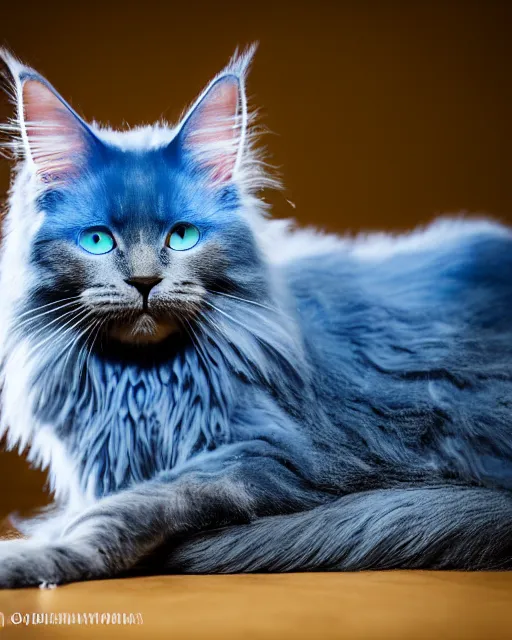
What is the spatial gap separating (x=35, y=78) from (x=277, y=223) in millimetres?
737

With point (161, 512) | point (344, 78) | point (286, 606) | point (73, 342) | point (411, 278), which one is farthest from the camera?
point (344, 78)

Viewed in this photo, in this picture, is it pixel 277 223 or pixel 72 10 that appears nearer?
pixel 277 223

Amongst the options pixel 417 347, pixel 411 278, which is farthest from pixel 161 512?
pixel 411 278

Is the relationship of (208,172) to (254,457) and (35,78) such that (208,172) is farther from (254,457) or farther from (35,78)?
(254,457)

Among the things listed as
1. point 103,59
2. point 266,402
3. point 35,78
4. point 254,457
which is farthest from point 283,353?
point 103,59

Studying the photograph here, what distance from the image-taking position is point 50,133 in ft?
→ 6.93

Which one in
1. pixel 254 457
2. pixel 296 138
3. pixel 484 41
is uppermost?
pixel 484 41

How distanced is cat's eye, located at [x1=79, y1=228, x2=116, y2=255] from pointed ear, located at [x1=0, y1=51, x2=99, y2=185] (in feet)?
0.55

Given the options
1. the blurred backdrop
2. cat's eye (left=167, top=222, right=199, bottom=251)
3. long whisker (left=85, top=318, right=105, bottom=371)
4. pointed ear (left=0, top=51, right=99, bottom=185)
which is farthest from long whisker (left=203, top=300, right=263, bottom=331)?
the blurred backdrop

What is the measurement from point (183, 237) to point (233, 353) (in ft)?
1.06

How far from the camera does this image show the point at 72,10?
2660 mm

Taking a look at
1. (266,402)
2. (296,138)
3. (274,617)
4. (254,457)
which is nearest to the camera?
(274,617)

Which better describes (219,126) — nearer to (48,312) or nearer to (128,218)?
(128,218)

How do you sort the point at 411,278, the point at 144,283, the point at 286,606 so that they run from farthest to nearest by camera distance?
1. the point at 411,278
2. the point at 144,283
3. the point at 286,606
